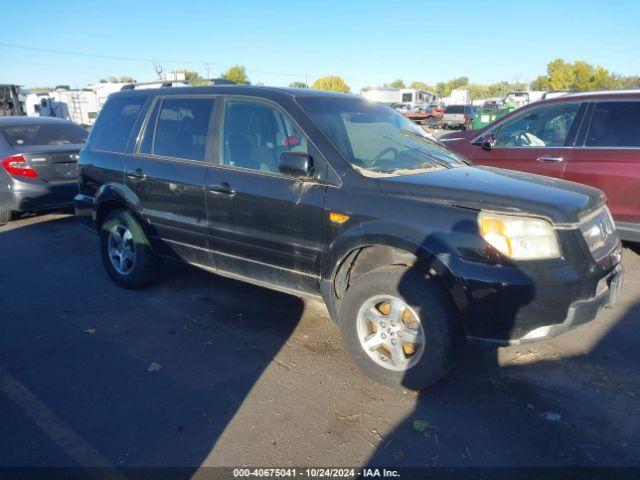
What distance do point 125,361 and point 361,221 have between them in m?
2.01

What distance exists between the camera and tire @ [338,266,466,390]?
294cm

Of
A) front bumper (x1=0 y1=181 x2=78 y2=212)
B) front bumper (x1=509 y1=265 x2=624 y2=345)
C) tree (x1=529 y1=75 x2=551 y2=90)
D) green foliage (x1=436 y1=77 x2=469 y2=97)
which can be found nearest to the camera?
front bumper (x1=509 y1=265 x2=624 y2=345)

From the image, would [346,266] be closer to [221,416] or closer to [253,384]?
[253,384]

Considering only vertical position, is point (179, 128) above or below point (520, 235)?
above

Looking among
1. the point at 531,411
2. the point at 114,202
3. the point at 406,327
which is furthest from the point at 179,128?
the point at 531,411

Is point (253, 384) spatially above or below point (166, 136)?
below

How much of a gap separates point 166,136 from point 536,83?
3429 inches

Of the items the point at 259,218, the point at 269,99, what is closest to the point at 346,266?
the point at 259,218

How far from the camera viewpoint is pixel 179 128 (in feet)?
14.1

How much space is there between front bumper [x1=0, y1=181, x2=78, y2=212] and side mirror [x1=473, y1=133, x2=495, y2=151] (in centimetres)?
599

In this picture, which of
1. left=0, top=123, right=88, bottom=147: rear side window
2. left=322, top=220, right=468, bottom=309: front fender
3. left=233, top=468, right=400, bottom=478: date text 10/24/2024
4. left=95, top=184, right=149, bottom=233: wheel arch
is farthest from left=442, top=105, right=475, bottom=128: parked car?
left=233, top=468, right=400, bottom=478: date text 10/24/2024

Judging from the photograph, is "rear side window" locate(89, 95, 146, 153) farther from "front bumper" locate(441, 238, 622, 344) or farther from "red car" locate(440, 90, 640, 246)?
"red car" locate(440, 90, 640, 246)

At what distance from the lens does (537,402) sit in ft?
9.97

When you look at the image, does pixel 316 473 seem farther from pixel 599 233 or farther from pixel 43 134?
pixel 43 134
